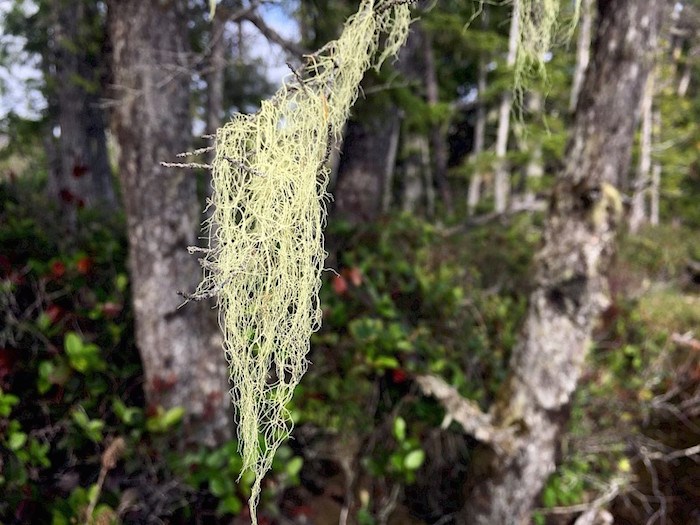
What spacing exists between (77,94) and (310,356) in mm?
4896

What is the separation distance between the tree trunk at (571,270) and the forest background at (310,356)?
0.10 metres

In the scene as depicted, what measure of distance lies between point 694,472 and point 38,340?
5.10 meters

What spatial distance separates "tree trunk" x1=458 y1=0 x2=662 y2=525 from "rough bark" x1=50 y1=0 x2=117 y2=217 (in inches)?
164

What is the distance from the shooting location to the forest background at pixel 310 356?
2363 mm

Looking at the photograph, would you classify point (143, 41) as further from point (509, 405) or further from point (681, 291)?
point (681, 291)

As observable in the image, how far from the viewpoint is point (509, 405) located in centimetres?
284

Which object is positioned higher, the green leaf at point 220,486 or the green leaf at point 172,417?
the green leaf at point 172,417

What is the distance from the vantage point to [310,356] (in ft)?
11.8

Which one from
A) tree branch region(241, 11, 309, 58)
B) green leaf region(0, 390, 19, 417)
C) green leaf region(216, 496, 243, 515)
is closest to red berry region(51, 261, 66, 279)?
green leaf region(0, 390, 19, 417)

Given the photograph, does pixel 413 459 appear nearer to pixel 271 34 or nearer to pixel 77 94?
pixel 271 34

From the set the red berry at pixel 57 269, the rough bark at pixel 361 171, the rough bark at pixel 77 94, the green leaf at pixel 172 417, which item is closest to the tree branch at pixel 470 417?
the green leaf at pixel 172 417

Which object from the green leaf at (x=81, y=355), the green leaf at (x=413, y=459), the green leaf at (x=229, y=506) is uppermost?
the green leaf at (x=81, y=355)

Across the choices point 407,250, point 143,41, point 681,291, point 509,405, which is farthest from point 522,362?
point 681,291

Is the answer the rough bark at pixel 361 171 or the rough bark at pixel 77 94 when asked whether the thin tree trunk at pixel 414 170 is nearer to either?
the rough bark at pixel 361 171
